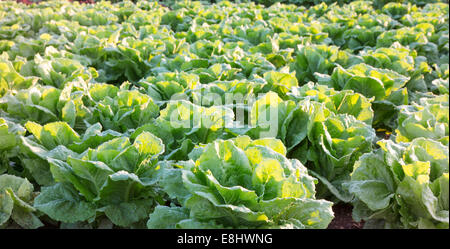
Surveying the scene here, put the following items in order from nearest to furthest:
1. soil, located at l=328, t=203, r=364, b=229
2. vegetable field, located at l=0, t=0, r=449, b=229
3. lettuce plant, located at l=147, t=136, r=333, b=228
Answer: lettuce plant, located at l=147, t=136, r=333, b=228
vegetable field, located at l=0, t=0, r=449, b=229
soil, located at l=328, t=203, r=364, b=229

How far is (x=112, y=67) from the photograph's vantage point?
205 inches

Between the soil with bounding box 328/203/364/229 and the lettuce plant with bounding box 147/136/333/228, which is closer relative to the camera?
the lettuce plant with bounding box 147/136/333/228

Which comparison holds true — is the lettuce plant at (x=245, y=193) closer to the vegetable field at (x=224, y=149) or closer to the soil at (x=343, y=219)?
the vegetable field at (x=224, y=149)

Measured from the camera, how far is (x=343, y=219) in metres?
2.92

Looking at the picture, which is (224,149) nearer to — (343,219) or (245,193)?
(245,193)

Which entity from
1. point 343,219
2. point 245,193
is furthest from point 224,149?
point 343,219

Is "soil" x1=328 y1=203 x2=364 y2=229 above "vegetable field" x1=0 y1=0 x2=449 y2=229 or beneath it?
beneath

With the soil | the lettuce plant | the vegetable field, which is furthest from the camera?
the soil

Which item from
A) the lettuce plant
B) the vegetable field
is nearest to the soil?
the vegetable field

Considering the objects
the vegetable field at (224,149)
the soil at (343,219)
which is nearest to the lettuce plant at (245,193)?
the vegetable field at (224,149)

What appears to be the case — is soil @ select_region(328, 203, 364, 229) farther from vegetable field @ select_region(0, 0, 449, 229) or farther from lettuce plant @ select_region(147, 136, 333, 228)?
lettuce plant @ select_region(147, 136, 333, 228)

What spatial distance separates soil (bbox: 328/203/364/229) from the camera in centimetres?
287
